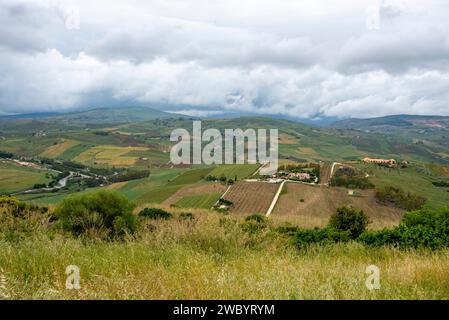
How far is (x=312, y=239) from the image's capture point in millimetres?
21422

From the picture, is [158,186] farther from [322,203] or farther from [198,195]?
[322,203]

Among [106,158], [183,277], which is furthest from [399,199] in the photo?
[106,158]

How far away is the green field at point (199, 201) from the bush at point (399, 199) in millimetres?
34036

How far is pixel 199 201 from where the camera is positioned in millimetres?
78250

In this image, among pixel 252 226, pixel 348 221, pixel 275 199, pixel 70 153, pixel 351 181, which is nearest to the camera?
pixel 252 226

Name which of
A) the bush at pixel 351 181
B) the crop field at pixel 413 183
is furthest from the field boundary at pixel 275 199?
the crop field at pixel 413 183

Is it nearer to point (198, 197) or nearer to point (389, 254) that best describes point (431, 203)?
point (198, 197)

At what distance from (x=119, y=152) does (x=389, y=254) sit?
646 feet

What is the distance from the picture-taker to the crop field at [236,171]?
10594cm

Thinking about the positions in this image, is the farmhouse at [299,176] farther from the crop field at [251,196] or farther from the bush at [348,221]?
the bush at [348,221]

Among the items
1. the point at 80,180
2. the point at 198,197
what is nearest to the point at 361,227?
the point at 198,197

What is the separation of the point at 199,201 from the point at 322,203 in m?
23.7

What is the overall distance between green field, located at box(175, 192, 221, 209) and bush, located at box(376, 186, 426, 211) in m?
34.0

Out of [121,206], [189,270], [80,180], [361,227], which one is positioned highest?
[189,270]
